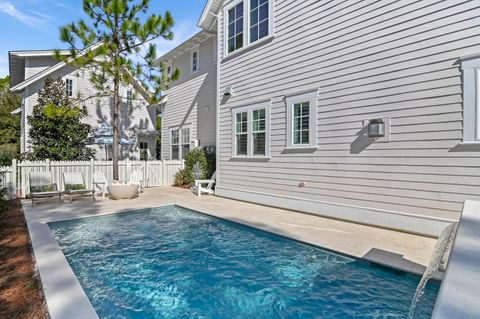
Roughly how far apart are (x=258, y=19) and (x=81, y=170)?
8.68 m

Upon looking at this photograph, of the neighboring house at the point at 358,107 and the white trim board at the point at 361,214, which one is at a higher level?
the neighboring house at the point at 358,107

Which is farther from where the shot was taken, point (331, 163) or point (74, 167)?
point (74, 167)

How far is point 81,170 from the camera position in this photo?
1072cm

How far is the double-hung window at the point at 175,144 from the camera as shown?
1449cm

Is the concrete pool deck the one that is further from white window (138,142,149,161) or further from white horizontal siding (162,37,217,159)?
white window (138,142,149,161)

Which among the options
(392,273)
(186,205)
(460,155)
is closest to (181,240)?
(186,205)

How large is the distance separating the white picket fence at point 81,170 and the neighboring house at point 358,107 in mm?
4885

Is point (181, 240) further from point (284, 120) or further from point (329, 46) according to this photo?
point (329, 46)

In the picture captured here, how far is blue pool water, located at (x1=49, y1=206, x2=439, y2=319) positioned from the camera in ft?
9.98

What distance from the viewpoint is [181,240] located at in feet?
17.5

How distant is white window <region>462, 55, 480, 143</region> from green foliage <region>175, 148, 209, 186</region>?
29.5ft

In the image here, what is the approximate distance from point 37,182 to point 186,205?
5.05 meters

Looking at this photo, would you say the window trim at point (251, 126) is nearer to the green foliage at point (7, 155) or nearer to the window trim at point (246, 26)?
the window trim at point (246, 26)

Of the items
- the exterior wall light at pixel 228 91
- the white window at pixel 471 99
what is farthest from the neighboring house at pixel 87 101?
the white window at pixel 471 99
